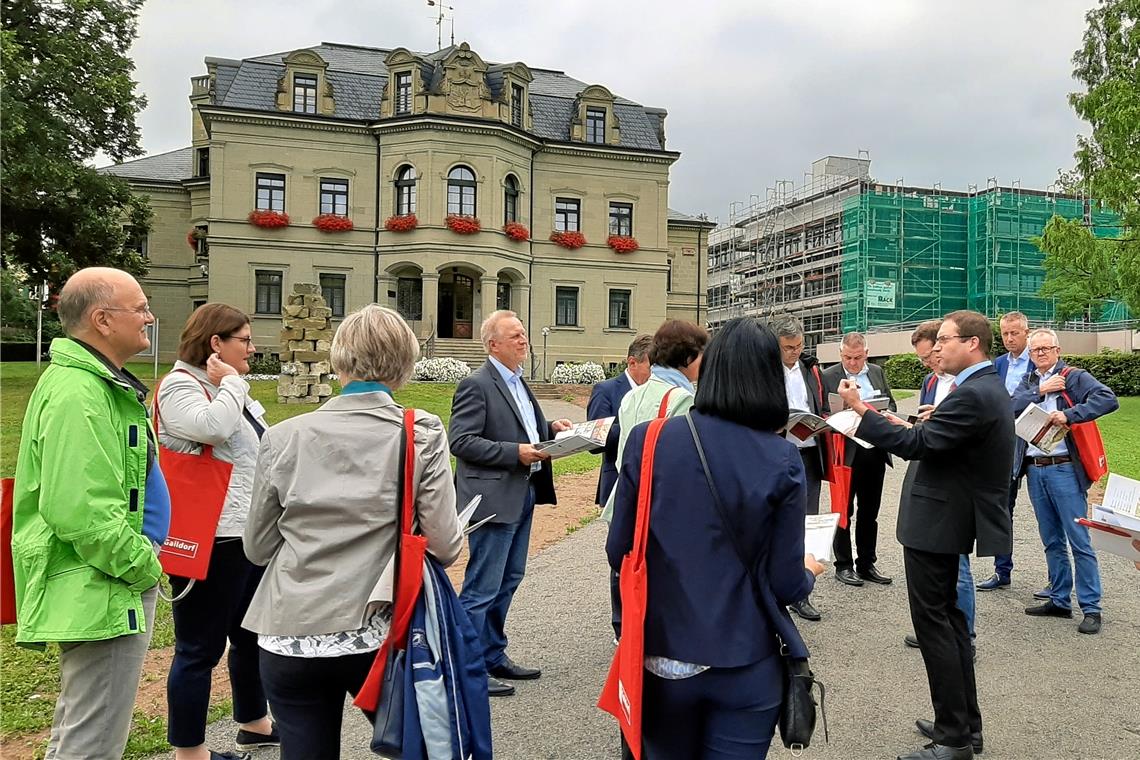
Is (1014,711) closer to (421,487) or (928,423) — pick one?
(928,423)

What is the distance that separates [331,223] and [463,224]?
618 centimetres

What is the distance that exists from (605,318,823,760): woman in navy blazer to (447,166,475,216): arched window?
35.2 meters

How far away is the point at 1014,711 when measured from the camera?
15.2 ft

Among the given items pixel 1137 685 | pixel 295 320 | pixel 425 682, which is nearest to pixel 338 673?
pixel 425 682

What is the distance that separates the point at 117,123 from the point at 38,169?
372 cm

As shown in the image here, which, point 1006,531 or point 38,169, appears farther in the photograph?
point 38,169

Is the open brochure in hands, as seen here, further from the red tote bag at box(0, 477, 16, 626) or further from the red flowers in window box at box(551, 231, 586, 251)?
the red flowers in window box at box(551, 231, 586, 251)

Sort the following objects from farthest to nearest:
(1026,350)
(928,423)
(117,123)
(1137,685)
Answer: (117,123)
(1026,350)
(1137,685)
(928,423)

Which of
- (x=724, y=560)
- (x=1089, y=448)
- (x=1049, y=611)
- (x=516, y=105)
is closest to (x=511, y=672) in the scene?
(x=724, y=560)

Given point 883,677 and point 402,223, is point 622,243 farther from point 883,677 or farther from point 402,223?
point 883,677

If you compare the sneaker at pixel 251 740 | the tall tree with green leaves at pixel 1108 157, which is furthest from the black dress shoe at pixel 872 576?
the tall tree with green leaves at pixel 1108 157

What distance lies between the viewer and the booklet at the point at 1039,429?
557 cm

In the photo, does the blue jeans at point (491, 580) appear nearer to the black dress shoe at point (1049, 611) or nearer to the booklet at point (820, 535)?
the booklet at point (820, 535)

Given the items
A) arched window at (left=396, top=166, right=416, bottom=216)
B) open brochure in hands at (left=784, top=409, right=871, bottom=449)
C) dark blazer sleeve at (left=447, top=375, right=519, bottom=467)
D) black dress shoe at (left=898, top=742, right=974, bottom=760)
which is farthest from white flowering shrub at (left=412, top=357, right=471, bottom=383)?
black dress shoe at (left=898, top=742, right=974, bottom=760)
